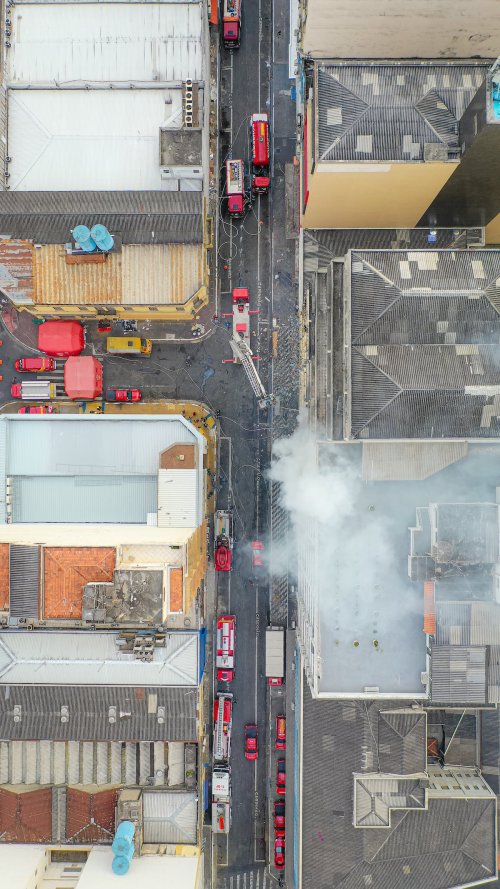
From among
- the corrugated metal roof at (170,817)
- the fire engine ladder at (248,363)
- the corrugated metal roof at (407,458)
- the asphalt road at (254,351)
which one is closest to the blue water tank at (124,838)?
the corrugated metal roof at (170,817)

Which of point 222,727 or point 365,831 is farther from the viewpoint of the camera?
point 222,727

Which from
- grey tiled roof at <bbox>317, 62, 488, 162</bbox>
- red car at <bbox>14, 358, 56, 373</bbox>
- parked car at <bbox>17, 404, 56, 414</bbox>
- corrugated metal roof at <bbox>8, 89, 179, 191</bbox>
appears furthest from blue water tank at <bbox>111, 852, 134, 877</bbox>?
grey tiled roof at <bbox>317, 62, 488, 162</bbox>

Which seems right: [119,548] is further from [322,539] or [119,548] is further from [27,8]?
[27,8]

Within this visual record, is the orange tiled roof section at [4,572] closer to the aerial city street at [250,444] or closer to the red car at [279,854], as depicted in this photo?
A: the aerial city street at [250,444]

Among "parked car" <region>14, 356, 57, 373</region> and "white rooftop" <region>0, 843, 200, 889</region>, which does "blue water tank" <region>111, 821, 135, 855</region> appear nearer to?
"white rooftop" <region>0, 843, 200, 889</region>

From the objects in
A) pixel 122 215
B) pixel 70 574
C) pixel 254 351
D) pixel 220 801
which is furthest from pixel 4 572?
pixel 122 215

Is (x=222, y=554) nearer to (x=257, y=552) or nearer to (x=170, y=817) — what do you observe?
(x=257, y=552)
